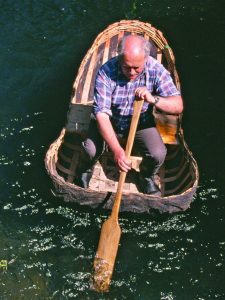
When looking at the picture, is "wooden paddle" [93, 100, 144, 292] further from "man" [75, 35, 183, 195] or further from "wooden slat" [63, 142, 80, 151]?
"wooden slat" [63, 142, 80, 151]

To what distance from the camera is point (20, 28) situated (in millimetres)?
10156

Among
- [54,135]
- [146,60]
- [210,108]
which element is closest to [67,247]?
[54,135]

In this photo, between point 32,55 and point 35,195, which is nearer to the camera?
point 35,195

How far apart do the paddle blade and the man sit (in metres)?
0.84

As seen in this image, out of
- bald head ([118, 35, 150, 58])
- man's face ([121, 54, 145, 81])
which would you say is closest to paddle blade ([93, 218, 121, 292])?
man's face ([121, 54, 145, 81])

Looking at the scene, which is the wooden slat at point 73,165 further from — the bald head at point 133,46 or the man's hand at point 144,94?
the bald head at point 133,46

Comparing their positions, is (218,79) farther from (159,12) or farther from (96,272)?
(96,272)

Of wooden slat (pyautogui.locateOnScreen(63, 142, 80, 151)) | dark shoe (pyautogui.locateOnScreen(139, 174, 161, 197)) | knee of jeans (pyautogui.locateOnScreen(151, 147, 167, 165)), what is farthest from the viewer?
wooden slat (pyautogui.locateOnScreen(63, 142, 80, 151))

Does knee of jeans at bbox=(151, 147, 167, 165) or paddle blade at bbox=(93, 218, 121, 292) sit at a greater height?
knee of jeans at bbox=(151, 147, 167, 165)

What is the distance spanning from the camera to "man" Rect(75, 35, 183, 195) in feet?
18.7

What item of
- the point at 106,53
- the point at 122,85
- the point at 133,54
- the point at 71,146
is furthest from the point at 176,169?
the point at 106,53

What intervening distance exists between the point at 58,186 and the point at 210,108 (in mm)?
3508

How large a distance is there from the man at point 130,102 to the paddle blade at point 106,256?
838mm

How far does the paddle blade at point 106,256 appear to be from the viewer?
602cm
